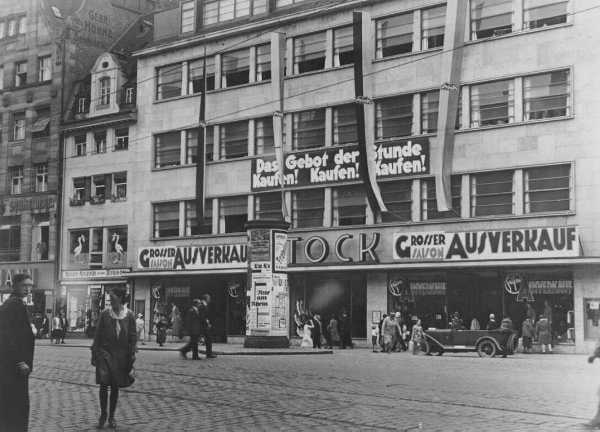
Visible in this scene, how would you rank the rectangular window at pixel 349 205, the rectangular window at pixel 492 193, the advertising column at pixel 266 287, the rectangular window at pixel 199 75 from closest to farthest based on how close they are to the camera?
the advertising column at pixel 266 287 < the rectangular window at pixel 492 193 < the rectangular window at pixel 349 205 < the rectangular window at pixel 199 75

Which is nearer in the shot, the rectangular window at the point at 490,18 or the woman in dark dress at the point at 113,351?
the woman in dark dress at the point at 113,351

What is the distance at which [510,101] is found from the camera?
36.1m

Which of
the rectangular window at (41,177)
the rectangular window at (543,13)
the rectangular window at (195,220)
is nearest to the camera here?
the rectangular window at (543,13)

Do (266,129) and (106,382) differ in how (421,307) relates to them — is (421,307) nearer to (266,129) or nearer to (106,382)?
(266,129)

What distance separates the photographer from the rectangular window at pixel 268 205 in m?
43.2

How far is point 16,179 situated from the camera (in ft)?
187

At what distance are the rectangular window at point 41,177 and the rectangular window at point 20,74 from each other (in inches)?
245

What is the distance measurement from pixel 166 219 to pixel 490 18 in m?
20.6

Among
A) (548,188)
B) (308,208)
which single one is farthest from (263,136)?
(548,188)

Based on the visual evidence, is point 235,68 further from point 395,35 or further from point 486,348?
point 486,348

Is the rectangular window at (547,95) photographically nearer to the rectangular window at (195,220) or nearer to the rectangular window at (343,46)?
the rectangular window at (343,46)

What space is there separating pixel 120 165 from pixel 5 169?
11668mm

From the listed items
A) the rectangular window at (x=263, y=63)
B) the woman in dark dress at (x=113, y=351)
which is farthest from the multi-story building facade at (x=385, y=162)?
the woman in dark dress at (x=113, y=351)

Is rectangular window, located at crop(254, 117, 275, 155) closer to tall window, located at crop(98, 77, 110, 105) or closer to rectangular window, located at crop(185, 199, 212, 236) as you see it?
rectangular window, located at crop(185, 199, 212, 236)
